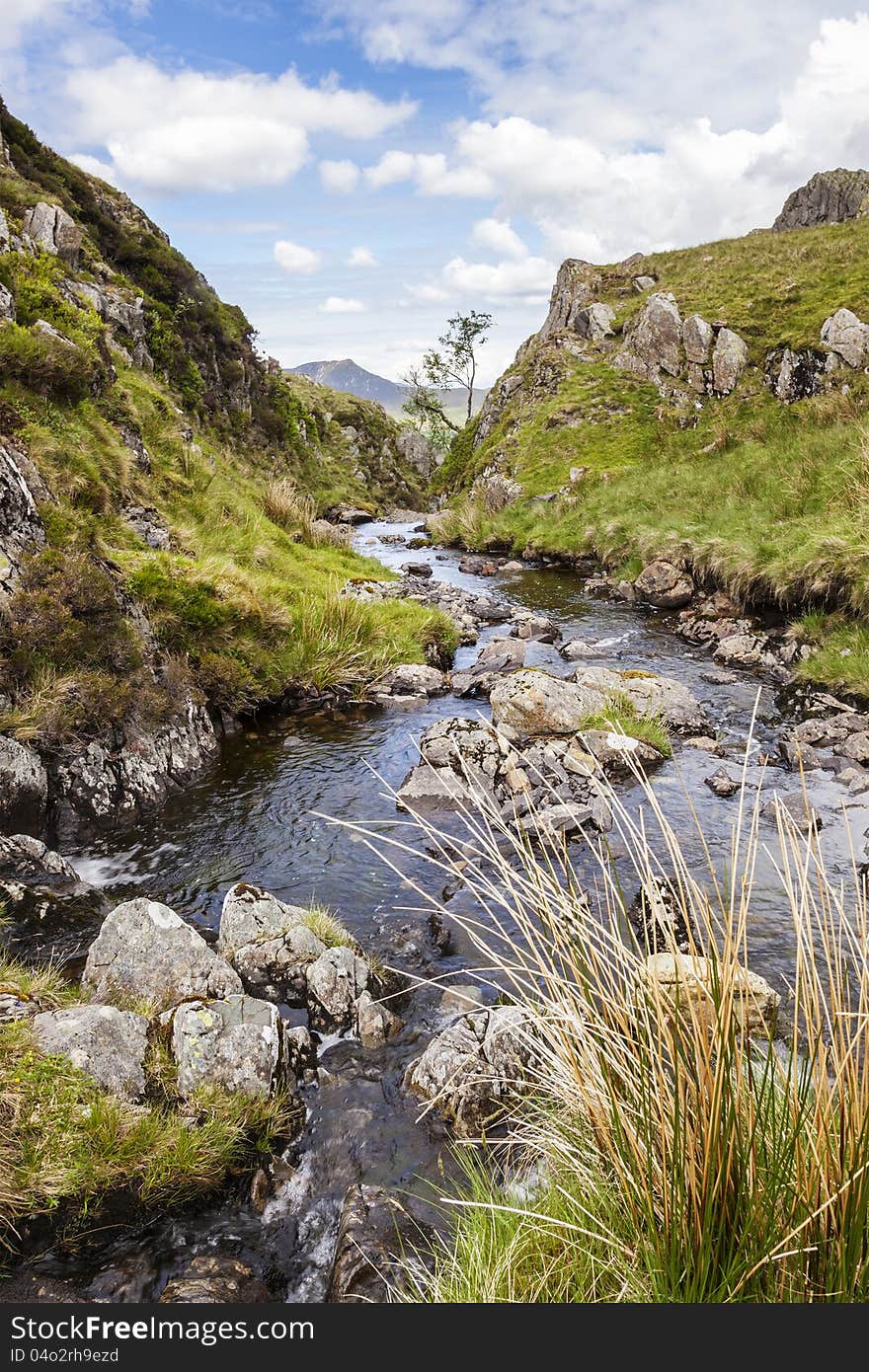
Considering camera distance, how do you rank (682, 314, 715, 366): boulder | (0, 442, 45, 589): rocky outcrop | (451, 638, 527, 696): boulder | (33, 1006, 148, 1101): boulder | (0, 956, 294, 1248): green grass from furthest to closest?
(682, 314, 715, 366): boulder, (451, 638, 527, 696): boulder, (0, 442, 45, 589): rocky outcrop, (33, 1006, 148, 1101): boulder, (0, 956, 294, 1248): green grass

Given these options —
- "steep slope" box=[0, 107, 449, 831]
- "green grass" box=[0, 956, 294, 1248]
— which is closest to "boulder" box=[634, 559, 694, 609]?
"steep slope" box=[0, 107, 449, 831]

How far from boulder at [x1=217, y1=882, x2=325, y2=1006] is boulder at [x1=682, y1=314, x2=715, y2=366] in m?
39.2

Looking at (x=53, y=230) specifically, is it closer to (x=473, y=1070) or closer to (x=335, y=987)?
(x=335, y=987)

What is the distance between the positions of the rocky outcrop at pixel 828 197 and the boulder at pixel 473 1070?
75457 mm

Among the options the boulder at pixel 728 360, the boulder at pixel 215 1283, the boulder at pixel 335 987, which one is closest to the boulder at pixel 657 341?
the boulder at pixel 728 360

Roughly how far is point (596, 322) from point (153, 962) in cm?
4832

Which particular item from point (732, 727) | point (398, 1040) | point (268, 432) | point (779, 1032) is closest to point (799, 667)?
point (732, 727)

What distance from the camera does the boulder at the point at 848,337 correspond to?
2742cm

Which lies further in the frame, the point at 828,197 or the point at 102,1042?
the point at 828,197

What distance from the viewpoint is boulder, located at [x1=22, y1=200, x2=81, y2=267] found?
65.0 feet

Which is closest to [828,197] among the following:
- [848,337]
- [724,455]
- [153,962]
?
[848,337]

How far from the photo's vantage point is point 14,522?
9.40 metres

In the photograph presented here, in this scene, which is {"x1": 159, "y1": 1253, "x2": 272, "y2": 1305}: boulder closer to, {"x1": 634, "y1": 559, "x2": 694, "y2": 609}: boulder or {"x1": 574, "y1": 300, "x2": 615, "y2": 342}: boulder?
{"x1": 634, "y1": 559, "x2": 694, "y2": 609}: boulder

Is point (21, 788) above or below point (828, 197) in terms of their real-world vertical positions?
below
